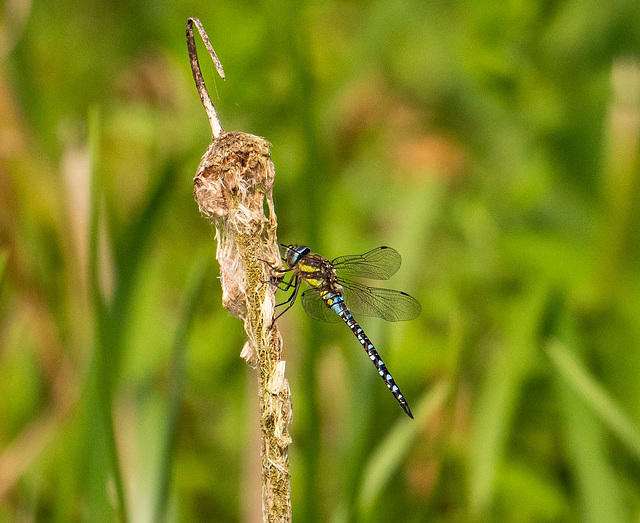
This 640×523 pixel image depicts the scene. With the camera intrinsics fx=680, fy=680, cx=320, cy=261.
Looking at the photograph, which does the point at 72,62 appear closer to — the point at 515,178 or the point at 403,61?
the point at 403,61

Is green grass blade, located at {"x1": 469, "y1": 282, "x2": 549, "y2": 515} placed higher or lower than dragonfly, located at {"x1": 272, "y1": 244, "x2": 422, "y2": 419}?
lower

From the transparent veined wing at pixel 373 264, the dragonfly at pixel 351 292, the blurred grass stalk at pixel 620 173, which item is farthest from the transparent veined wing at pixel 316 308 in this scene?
the blurred grass stalk at pixel 620 173

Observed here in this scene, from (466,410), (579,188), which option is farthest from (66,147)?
(579,188)

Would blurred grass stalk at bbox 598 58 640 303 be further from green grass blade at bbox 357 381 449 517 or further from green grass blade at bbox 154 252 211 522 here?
green grass blade at bbox 154 252 211 522

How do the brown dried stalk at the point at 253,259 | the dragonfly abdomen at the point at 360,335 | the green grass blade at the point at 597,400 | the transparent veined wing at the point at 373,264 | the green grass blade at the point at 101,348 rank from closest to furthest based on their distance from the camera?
1. the brown dried stalk at the point at 253,259
2. the green grass blade at the point at 101,348
3. the green grass blade at the point at 597,400
4. the dragonfly abdomen at the point at 360,335
5. the transparent veined wing at the point at 373,264

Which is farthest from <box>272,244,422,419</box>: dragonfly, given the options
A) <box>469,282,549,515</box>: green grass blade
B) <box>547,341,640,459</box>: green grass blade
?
<box>547,341,640,459</box>: green grass blade

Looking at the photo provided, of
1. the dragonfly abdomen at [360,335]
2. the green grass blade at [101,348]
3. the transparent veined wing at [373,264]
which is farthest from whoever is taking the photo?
the transparent veined wing at [373,264]

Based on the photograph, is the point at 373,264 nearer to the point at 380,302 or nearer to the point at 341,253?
the point at 380,302

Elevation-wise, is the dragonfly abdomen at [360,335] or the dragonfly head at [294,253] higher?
the dragonfly head at [294,253]

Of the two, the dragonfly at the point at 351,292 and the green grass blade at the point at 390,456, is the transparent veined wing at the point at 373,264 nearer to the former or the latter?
the dragonfly at the point at 351,292
